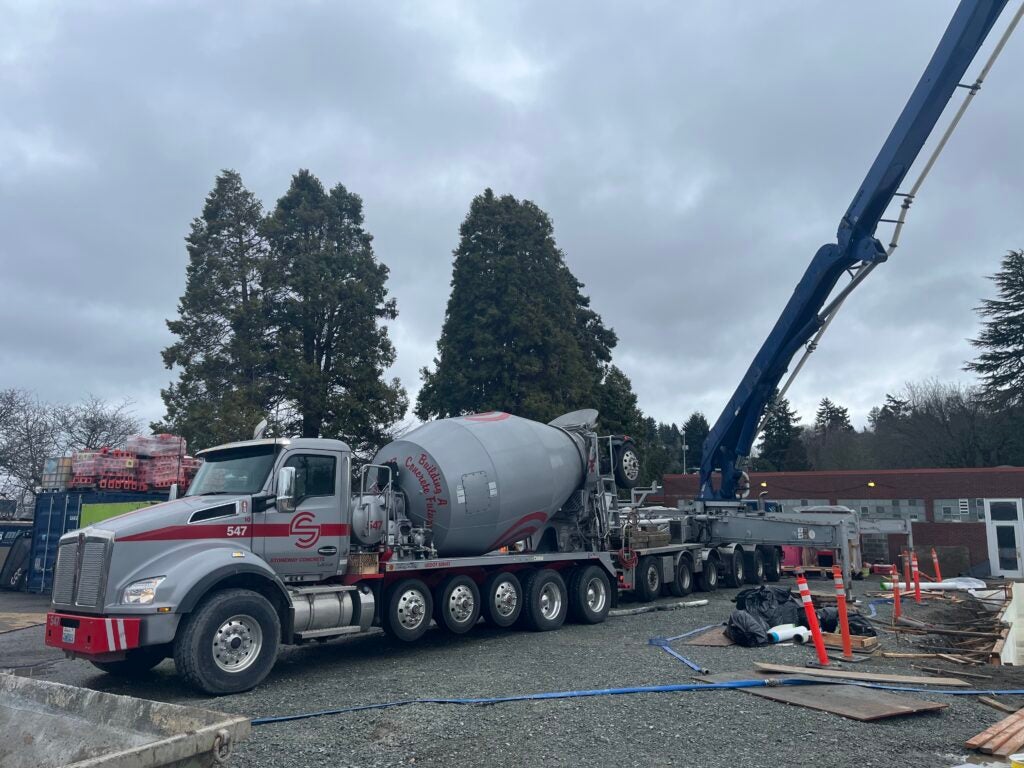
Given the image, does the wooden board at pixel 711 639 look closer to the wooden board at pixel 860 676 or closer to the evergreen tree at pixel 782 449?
the wooden board at pixel 860 676

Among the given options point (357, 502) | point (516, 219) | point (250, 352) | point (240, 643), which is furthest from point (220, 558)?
point (516, 219)

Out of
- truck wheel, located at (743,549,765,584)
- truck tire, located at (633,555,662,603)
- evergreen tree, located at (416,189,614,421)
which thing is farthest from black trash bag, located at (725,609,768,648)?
evergreen tree, located at (416,189,614,421)

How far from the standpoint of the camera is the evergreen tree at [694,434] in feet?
275

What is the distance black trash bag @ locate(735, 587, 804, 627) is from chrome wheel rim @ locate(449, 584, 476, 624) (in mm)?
4261

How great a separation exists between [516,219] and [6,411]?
2199cm

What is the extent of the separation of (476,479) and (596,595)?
4013 millimetres

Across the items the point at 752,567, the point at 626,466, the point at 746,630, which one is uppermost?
the point at 626,466

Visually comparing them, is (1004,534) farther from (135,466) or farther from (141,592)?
(141,592)

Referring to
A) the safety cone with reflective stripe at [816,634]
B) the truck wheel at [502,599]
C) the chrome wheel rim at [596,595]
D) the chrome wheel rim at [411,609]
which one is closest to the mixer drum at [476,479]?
the truck wheel at [502,599]

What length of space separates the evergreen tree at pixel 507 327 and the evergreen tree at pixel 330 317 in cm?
374

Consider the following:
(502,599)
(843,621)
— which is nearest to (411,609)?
(502,599)

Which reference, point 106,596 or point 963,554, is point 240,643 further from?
point 963,554

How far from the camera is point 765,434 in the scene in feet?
210

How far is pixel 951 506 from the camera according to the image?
1147 inches
